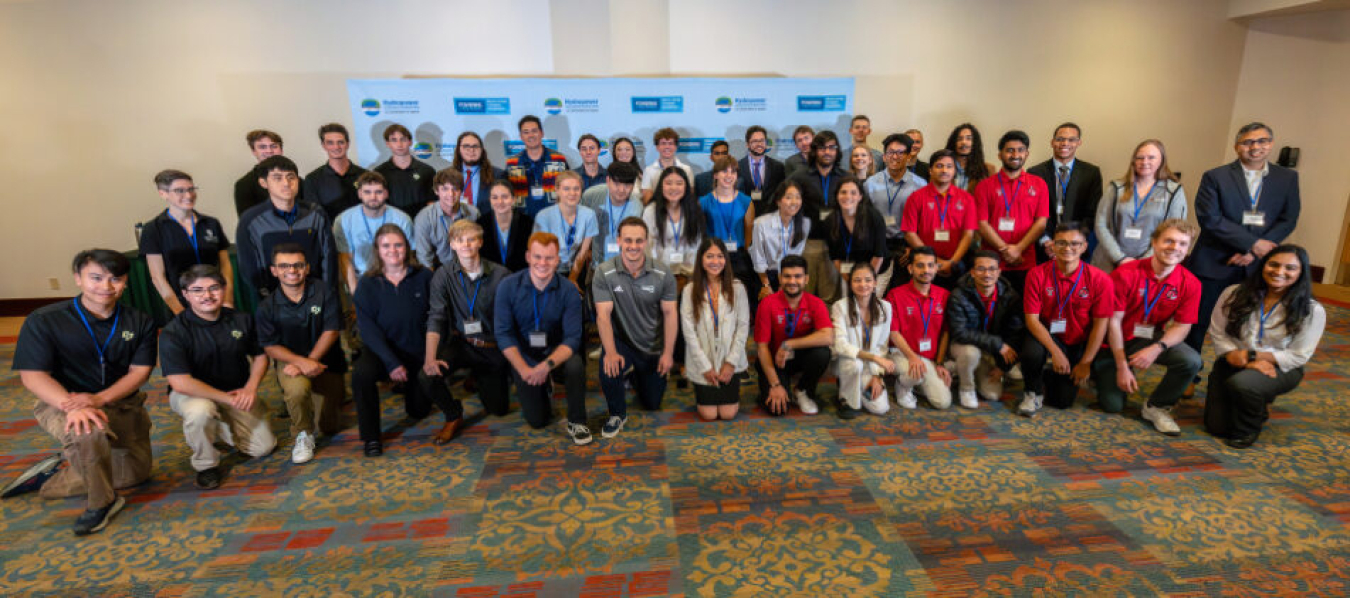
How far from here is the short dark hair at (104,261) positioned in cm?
249

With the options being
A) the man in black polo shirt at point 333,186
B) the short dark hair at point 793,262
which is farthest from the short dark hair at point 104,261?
the short dark hair at point 793,262

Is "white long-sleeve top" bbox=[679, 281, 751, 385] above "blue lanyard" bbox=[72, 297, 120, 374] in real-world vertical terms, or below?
below

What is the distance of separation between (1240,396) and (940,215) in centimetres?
182

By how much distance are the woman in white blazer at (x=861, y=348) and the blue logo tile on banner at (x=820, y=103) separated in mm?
2691

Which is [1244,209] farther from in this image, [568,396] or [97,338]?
[97,338]

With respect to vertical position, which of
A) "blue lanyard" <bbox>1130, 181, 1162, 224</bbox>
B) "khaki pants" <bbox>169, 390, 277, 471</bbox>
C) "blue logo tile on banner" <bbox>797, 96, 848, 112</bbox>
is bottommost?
"khaki pants" <bbox>169, 390, 277, 471</bbox>

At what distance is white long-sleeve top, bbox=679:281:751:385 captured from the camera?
3.32 metres

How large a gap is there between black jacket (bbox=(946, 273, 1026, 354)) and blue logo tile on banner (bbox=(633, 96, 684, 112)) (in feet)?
10.3

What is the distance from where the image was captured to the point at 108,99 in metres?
5.42

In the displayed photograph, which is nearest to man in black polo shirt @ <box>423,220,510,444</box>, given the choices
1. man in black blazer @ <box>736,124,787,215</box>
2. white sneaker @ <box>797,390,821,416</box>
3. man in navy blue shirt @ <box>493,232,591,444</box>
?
man in navy blue shirt @ <box>493,232,591,444</box>

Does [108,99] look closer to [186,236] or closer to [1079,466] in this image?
[186,236]

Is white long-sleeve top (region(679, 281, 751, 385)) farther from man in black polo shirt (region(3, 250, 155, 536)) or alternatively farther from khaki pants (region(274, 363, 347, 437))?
man in black polo shirt (region(3, 250, 155, 536))

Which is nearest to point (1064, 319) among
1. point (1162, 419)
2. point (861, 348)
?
point (1162, 419)

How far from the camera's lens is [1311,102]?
610 cm
